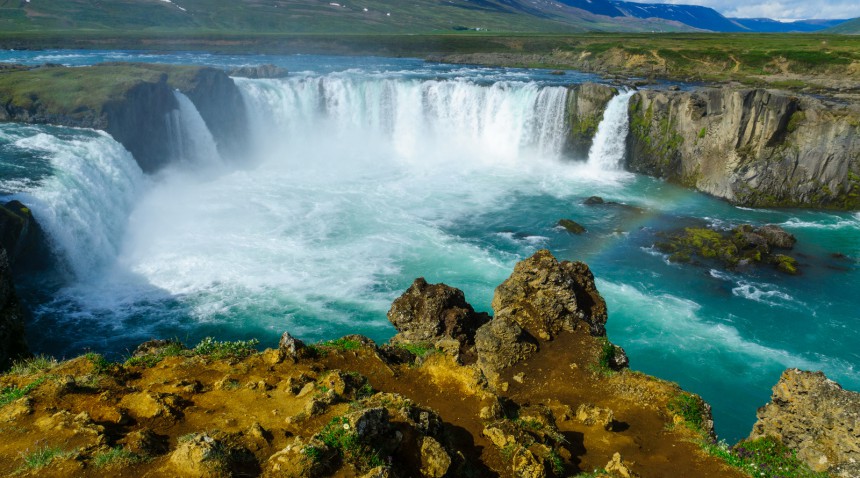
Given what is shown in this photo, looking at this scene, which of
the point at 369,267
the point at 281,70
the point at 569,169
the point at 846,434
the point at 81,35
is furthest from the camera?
the point at 81,35

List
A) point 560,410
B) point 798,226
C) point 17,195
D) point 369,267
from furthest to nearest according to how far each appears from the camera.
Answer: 1. point 798,226
2. point 369,267
3. point 17,195
4. point 560,410

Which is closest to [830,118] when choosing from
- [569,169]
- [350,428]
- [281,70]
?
[569,169]

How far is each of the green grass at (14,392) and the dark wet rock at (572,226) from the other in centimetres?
2951

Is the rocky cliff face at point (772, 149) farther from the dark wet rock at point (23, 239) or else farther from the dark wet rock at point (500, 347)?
the dark wet rock at point (23, 239)

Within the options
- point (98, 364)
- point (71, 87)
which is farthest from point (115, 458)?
point (71, 87)

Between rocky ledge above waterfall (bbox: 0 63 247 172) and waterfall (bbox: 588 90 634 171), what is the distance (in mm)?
34849

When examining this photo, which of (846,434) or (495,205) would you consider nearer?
(846,434)

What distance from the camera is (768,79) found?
69688 mm

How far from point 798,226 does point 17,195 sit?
46947 millimetres

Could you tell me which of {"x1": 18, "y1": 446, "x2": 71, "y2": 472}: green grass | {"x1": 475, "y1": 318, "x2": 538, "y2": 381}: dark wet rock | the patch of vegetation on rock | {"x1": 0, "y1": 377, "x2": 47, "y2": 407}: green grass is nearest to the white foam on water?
the patch of vegetation on rock

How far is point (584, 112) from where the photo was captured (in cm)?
4956

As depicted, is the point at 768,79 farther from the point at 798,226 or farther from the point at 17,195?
A: the point at 17,195

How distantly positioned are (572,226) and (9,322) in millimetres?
28762

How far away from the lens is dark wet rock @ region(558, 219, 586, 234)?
1329 inches
